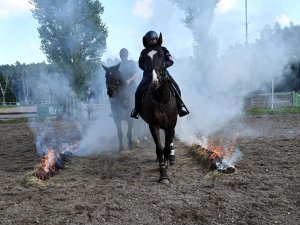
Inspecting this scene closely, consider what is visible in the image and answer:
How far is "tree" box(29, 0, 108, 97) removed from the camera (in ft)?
55.7

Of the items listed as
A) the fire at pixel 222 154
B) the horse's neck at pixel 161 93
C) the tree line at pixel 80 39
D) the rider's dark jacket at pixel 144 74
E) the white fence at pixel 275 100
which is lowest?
the fire at pixel 222 154

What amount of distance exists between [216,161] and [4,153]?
7.79 meters

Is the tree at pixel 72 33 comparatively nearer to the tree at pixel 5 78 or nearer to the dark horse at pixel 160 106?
the dark horse at pixel 160 106

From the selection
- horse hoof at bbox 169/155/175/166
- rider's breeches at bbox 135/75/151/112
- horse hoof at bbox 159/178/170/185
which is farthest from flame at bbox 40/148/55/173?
horse hoof at bbox 169/155/175/166

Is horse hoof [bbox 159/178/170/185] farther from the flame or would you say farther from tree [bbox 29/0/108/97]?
tree [bbox 29/0/108/97]


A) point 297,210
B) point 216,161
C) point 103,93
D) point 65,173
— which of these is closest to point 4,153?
point 65,173

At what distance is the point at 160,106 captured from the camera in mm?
8344

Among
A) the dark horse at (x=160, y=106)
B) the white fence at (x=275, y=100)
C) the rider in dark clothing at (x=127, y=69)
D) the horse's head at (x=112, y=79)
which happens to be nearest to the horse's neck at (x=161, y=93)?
the dark horse at (x=160, y=106)

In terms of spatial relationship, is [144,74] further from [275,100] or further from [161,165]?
[275,100]

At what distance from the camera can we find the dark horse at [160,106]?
761 cm

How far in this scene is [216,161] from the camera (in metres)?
8.39

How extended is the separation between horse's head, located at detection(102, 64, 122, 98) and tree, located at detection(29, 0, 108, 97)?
5.84 m

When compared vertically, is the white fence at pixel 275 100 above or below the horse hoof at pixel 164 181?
above

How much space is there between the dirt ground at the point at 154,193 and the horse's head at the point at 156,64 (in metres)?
2.15
